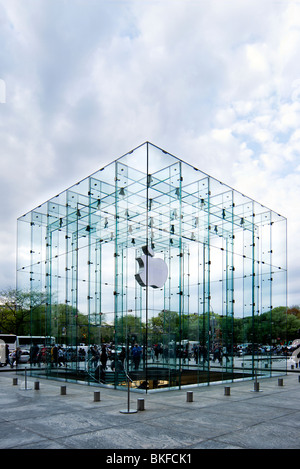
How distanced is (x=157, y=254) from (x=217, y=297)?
12.0 ft

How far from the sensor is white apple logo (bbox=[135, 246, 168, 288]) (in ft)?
50.8

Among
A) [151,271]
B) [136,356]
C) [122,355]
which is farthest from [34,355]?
[151,271]

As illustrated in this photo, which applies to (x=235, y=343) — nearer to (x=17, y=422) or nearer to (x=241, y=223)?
(x=241, y=223)

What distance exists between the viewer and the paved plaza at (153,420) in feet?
24.1

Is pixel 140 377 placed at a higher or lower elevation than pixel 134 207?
lower

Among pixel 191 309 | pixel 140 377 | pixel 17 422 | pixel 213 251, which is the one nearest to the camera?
pixel 17 422

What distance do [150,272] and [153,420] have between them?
7.21 m

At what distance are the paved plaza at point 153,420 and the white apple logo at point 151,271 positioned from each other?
4129 millimetres

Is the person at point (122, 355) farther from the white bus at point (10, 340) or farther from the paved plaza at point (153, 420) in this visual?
the white bus at point (10, 340)

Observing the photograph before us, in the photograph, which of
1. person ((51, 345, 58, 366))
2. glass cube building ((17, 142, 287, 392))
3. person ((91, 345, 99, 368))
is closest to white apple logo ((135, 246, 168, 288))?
glass cube building ((17, 142, 287, 392))

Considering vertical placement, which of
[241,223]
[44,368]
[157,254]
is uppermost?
[241,223]

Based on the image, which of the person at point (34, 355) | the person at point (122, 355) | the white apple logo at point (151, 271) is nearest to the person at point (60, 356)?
the person at point (34, 355)

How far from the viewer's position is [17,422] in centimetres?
922
